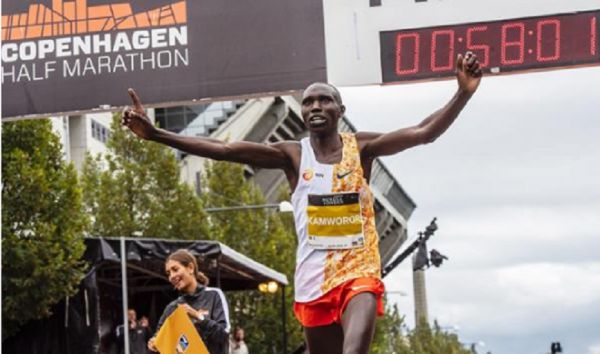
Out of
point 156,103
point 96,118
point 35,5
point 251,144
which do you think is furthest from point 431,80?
point 96,118

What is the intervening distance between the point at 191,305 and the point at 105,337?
11696mm

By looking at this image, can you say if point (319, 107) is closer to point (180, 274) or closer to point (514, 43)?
point (180, 274)

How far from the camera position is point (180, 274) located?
32.2ft

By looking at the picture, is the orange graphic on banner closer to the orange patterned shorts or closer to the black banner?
the black banner

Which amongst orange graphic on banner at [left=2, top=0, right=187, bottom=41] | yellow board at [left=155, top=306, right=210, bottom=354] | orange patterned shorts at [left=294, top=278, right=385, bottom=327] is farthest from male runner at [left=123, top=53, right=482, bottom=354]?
orange graphic on banner at [left=2, top=0, right=187, bottom=41]

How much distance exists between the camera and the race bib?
7.54 metres

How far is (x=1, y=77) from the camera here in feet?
49.3

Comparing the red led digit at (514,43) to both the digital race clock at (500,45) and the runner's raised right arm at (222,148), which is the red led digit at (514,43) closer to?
the digital race clock at (500,45)

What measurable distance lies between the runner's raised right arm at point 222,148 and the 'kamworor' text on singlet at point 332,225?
0.14 meters

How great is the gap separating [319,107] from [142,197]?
28719 millimetres

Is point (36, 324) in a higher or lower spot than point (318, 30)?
lower

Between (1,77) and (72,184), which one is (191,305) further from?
(72,184)

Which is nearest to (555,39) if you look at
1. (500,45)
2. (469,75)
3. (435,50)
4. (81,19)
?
(500,45)

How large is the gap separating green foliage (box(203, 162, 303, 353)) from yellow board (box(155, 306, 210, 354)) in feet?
87.6
